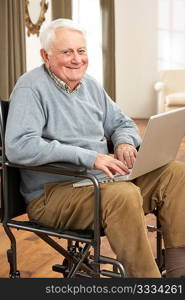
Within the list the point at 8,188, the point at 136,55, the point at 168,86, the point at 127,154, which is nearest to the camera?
the point at 8,188

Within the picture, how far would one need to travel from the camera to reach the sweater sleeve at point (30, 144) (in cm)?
200

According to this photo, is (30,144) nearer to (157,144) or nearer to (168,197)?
(157,144)

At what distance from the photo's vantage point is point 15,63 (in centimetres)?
656

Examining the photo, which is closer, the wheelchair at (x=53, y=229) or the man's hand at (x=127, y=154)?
the wheelchair at (x=53, y=229)

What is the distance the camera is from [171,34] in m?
9.84

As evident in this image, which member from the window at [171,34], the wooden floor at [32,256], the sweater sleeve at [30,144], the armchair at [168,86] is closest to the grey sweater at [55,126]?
the sweater sleeve at [30,144]

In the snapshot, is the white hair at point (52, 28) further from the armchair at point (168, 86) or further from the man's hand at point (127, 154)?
the armchair at point (168, 86)

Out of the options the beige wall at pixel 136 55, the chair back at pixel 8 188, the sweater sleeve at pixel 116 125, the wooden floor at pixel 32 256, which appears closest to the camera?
the chair back at pixel 8 188

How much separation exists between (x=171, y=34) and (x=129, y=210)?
8384 millimetres

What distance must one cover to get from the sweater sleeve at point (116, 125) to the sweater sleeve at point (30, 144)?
407 mm

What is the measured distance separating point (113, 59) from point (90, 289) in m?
8.48

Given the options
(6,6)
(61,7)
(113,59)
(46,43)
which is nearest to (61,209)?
(46,43)

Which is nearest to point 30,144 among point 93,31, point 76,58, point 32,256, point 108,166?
point 108,166

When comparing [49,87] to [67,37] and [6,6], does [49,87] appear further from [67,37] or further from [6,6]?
[6,6]
